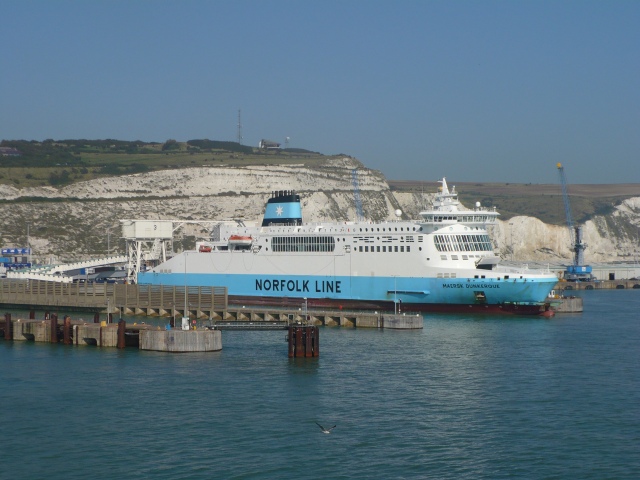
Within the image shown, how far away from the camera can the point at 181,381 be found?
3180cm

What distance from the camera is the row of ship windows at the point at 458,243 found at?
5462 centimetres

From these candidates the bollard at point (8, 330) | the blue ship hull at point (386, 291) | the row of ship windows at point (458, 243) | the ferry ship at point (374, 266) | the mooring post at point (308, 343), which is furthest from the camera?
the row of ship windows at point (458, 243)

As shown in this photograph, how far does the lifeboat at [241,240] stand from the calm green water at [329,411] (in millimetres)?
21551

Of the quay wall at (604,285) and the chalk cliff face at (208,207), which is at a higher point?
the chalk cliff face at (208,207)

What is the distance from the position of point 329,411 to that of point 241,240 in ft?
117

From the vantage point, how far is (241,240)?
2470 inches

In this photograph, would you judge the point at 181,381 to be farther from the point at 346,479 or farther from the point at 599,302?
the point at 599,302

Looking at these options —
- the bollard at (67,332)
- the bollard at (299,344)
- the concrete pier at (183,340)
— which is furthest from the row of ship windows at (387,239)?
the bollard at (67,332)

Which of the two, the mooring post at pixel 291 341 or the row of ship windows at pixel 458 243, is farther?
the row of ship windows at pixel 458 243

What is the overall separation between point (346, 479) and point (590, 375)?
1459 centimetres

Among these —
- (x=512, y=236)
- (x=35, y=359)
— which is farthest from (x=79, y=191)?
(x=35, y=359)

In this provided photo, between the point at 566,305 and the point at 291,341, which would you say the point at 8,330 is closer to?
the point at 291,341

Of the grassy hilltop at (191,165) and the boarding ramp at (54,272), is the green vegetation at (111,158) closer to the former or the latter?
the grassy hilltop at (191,165)

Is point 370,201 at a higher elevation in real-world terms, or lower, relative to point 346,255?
higher
